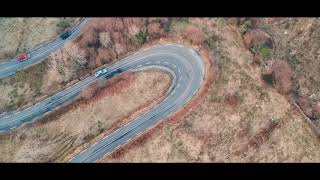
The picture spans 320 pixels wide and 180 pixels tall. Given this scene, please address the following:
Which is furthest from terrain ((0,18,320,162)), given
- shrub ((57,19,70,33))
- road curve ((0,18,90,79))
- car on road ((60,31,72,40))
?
shrub ((57,19,70,33))

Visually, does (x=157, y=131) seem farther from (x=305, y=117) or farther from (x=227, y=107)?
(x=305, y=117)

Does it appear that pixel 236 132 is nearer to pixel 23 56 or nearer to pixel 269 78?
pixel 269 78

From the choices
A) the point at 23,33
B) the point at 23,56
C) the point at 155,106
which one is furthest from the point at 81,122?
the point at 23,33

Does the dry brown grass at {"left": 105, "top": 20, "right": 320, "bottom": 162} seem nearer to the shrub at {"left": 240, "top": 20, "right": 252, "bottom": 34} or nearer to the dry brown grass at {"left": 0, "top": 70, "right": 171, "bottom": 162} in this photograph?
the dry brown grass at {"left": 0, "top": 70, "right": 171, "bottom": 162}

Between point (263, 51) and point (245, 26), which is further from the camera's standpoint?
point (245, 26)

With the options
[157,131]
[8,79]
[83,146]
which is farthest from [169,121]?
[8,79]

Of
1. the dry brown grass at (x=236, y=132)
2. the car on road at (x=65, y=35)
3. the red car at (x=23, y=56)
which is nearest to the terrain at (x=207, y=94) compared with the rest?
the dry brown grass at (x=236, y=132)
